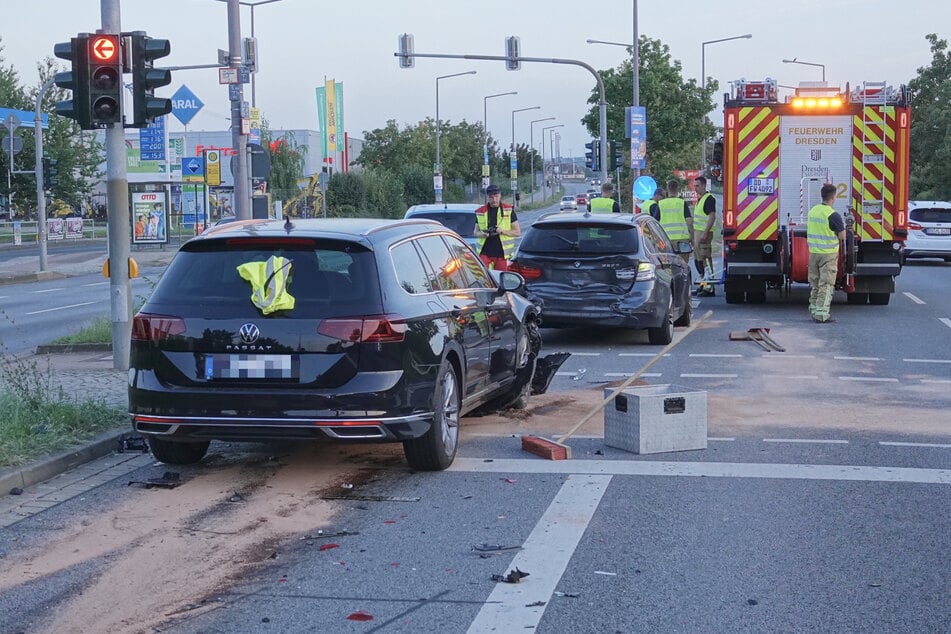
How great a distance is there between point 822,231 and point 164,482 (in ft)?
38.4

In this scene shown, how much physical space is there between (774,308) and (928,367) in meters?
6.96

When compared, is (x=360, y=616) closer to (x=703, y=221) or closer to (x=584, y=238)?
(x=584, y=238)

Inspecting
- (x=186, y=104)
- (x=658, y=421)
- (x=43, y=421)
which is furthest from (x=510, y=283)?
(x=186, y=104)

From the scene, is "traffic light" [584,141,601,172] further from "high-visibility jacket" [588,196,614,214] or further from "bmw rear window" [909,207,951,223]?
"high-visibility jacket" [588,196,614,214]

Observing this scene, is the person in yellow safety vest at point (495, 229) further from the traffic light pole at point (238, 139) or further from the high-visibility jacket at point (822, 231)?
the high-visibility jacket at point (822, 231)

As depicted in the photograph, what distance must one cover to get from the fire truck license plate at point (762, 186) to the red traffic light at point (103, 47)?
1070cm

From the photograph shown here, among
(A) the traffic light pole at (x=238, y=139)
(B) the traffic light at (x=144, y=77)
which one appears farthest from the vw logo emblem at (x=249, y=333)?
(A) the traffic light pole at (x=238, y=139)

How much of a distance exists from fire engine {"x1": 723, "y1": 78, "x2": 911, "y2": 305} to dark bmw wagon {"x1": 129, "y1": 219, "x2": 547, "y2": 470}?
39.7ft

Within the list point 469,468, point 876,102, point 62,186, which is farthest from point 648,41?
point 469,468

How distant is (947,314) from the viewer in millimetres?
18703

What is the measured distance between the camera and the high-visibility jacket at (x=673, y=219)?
21375mm

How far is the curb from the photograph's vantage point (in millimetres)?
7621

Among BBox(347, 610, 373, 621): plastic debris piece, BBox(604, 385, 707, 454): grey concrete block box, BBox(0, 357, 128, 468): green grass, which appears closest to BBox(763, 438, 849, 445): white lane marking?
BBox(604, 385, 707, 454): grey concrete block box

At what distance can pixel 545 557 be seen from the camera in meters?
6.03
